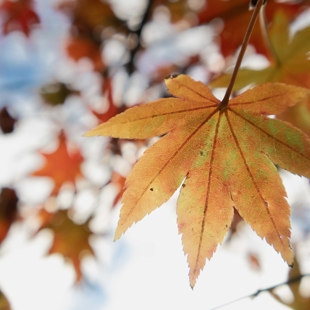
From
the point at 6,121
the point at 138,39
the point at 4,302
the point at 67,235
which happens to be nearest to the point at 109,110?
the point at 138,39

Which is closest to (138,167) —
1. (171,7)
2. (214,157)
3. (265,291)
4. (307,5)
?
(214,157)

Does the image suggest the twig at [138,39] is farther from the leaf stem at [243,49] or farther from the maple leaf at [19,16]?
the leaf stem at [243,49]

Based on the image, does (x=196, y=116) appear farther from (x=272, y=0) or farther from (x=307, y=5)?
(x=307, y=5)

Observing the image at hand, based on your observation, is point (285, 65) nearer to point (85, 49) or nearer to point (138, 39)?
point (138, 39)

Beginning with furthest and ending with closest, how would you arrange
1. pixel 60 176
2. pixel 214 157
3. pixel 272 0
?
pixel 60 176 → pixel 272 0 → pixel 214 157

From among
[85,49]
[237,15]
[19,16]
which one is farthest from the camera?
[85,49]

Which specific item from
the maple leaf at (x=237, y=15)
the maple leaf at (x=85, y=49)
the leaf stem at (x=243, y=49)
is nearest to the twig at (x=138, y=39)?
the maple leaf at (x=237, y=15)

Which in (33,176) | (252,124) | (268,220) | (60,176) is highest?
(252,124)
